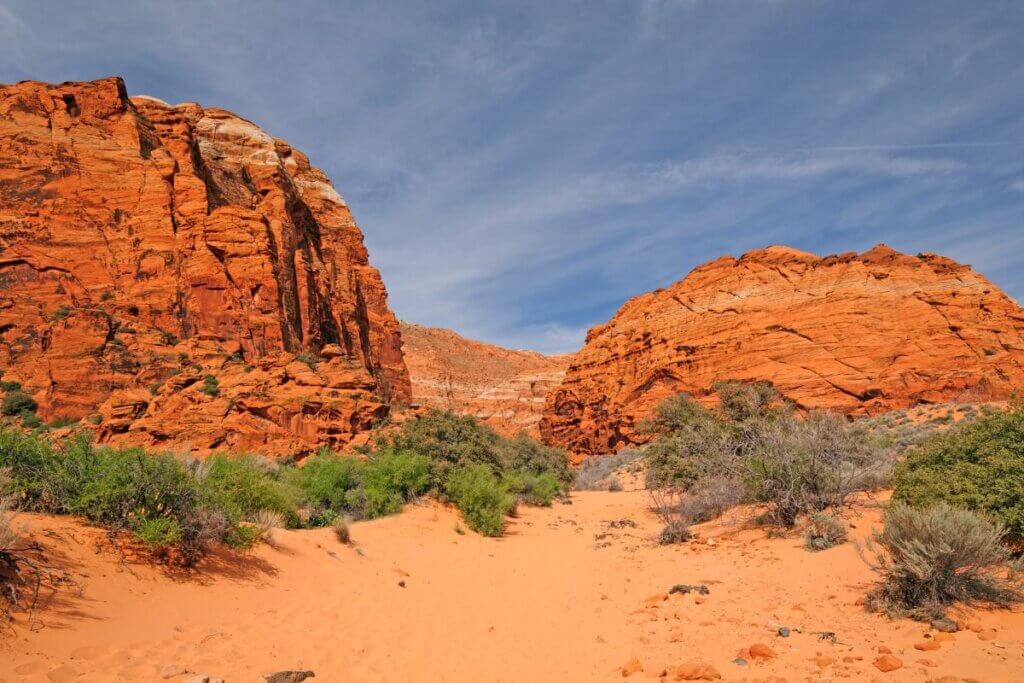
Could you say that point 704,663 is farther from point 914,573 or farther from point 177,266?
point 177,266

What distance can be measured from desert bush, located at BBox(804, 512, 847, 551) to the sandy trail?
23cm

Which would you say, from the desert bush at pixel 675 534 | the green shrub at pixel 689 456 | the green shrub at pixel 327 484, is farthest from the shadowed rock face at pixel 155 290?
the desert bush at pixel 675 534

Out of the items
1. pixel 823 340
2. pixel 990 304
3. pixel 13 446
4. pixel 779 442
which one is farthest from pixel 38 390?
pixel 990 304

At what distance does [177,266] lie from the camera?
2850 cm

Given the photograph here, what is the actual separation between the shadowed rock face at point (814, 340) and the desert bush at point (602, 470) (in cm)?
565

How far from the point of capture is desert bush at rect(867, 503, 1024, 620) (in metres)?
5.26

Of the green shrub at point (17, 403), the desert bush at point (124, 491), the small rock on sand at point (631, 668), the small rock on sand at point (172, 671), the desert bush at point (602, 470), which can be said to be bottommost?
the desert bush at point (602, 470)

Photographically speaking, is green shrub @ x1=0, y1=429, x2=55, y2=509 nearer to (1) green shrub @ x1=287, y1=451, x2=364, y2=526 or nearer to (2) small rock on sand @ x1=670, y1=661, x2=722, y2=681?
(2) small rock on sand @ x1=670, y1=661, x2=722, y2=681

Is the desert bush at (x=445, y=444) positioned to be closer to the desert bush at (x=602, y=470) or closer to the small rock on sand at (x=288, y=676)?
the small rock on sand at (x=288, y=676)

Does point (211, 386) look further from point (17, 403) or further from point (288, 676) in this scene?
point (288, 676)

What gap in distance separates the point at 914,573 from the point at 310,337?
103 feet

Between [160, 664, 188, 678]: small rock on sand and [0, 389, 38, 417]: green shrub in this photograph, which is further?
[0, 389, 38, 417]: green shrub

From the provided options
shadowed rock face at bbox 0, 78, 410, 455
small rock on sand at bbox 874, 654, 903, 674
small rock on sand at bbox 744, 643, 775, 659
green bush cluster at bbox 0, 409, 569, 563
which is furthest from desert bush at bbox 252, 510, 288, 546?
shadowed rock face at bbox 0, 78, 410, 455

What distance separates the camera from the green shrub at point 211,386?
76.7 feet
